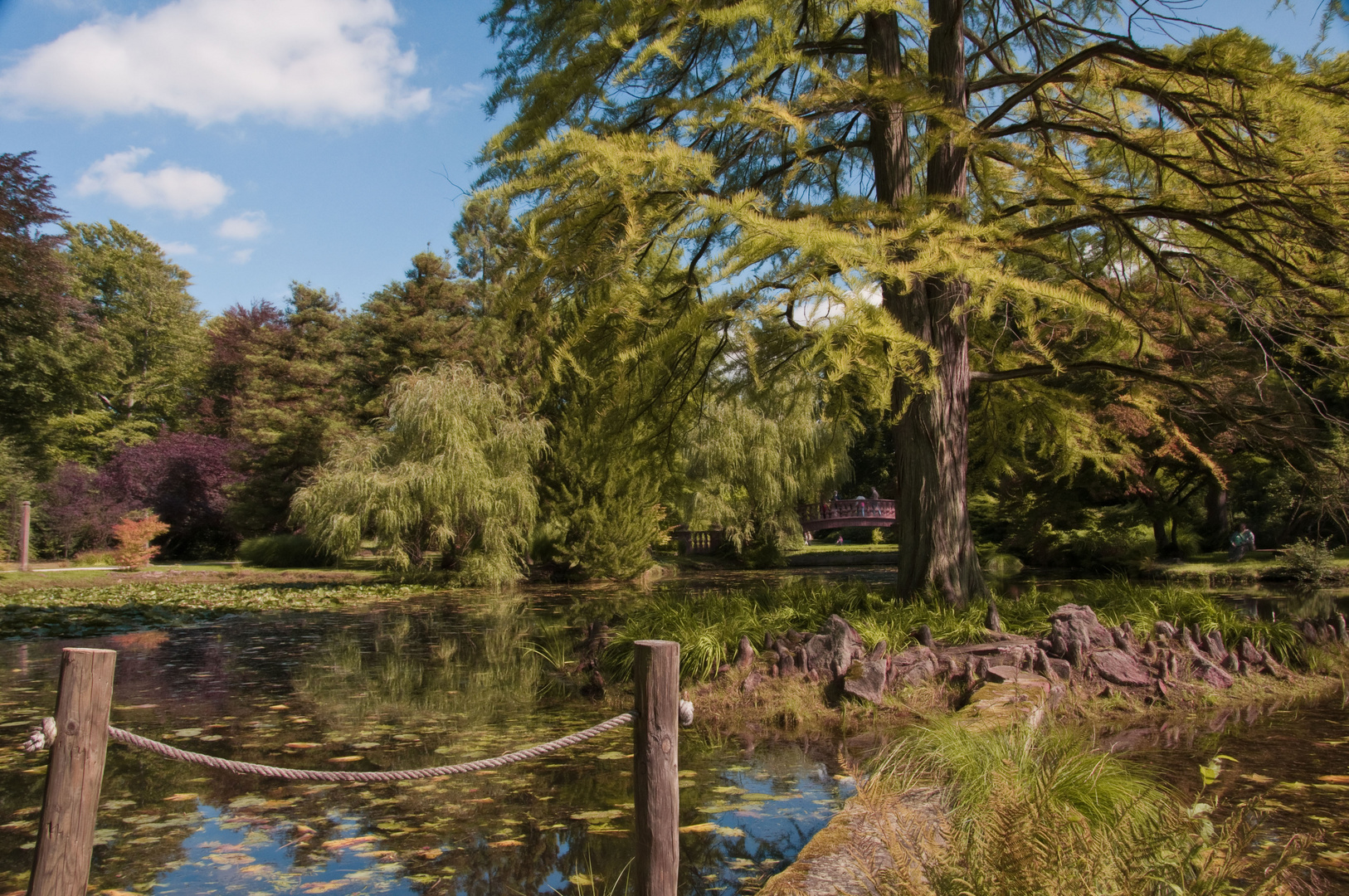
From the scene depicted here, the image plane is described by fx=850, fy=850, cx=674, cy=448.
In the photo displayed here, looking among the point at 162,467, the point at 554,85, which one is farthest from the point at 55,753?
the point at 162,467

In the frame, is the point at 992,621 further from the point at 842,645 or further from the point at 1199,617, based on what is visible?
the point at 1199,617

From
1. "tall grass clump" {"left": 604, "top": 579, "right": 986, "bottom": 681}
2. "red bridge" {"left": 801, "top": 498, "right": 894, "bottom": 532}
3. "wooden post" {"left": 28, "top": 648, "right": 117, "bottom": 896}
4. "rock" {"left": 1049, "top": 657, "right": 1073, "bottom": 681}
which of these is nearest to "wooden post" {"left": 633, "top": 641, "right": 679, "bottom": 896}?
"wooden post" {"left": 28, "top": 648, "right": 117, "bottom": 896}

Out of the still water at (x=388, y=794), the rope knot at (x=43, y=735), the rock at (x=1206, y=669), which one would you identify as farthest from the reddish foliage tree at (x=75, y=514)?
the rock at (x=1206, y=669)

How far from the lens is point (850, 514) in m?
35.8

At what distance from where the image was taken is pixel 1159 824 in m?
2.79

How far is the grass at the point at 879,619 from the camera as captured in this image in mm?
7531

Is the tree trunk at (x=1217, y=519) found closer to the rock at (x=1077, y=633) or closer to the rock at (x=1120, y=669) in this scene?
the rock at (x=1077, y=633)

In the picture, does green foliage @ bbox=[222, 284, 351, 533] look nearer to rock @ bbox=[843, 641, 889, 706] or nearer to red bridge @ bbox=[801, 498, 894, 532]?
red bridge @ bbox=[801, 498, 894, 532]

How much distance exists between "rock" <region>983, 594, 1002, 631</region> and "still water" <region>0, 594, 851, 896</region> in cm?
238

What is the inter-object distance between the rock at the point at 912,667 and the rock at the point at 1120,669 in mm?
1438

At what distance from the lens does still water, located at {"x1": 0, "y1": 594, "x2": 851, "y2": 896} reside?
3781mm

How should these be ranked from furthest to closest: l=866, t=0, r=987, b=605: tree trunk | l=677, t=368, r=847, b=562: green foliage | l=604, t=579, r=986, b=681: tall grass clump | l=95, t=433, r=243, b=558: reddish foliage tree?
l=95, t=433, r=243, b=558: reddish foliage tree → l=677, t=368, r=847, b=562: green foliage → l=866, t=0, r=987, b=605: tree trunk → l=604, t=579, r=986, b=681: tall grass clump

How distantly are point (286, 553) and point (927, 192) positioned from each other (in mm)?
24383

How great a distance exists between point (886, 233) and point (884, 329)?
0.82m
